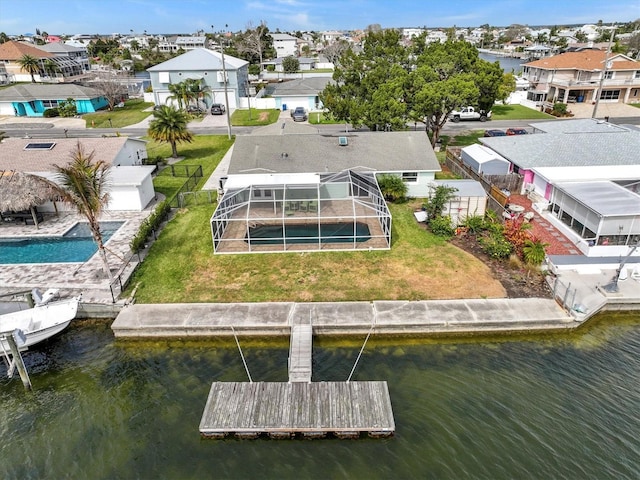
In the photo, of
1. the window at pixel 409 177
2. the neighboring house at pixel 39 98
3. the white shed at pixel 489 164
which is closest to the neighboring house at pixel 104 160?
the window at pixel 409 177

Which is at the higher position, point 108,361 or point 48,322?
point 48,322

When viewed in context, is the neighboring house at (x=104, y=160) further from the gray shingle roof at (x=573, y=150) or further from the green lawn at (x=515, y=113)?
the green lawn at (x=515, y=113)

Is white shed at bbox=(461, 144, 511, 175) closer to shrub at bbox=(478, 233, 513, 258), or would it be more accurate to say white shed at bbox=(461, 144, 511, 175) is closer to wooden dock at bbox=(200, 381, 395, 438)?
shrub at bbox=(478, 233, 513, 258)

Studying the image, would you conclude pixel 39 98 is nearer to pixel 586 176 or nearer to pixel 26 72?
pixel 26 72

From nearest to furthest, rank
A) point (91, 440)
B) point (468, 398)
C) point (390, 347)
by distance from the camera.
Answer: point (91, 440) → point (468, 398) → point (390, 347)

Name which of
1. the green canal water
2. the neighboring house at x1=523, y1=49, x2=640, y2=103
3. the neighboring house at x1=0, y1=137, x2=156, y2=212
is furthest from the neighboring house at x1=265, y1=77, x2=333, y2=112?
the green canal water

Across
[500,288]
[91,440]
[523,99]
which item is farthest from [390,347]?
[523,99]

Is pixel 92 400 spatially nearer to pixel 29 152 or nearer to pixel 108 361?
pixel 108 361
